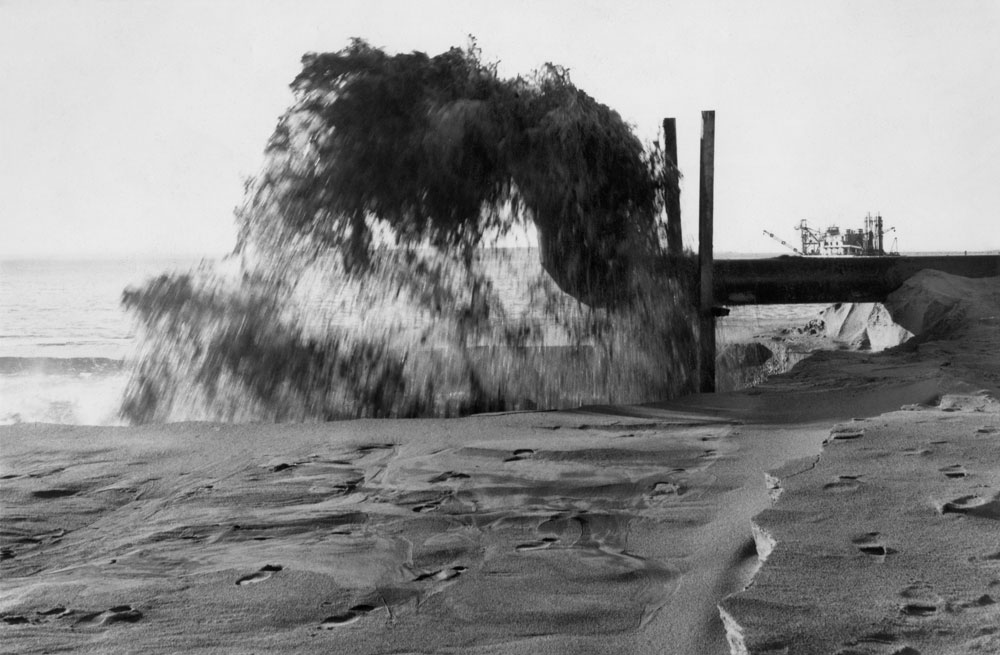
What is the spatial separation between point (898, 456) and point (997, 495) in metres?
0.70

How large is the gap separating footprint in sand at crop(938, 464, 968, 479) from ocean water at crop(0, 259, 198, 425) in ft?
16.6

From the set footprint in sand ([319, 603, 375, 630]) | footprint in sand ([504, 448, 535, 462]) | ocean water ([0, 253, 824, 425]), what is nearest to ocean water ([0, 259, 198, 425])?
ocean water ([0, 253, 824, 425])

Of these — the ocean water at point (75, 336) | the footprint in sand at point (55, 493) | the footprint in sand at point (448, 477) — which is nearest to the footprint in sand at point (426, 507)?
the footprint in sand at point (448, 477)

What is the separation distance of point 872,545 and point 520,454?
1996mm

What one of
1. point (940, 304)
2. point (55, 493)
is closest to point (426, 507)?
point (55, 493)

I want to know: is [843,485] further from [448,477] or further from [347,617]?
[347,617]

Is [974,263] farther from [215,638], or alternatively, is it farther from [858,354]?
[215,638]

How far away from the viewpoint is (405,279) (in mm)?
6598

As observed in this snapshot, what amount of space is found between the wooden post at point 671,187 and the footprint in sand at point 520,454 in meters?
2.92

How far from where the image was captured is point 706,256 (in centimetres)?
725

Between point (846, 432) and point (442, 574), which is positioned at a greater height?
point (846, 432)

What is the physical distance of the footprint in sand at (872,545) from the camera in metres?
2.96

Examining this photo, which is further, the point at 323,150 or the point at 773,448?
the point at 323,150

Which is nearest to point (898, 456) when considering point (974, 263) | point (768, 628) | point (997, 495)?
point (997, 495)
